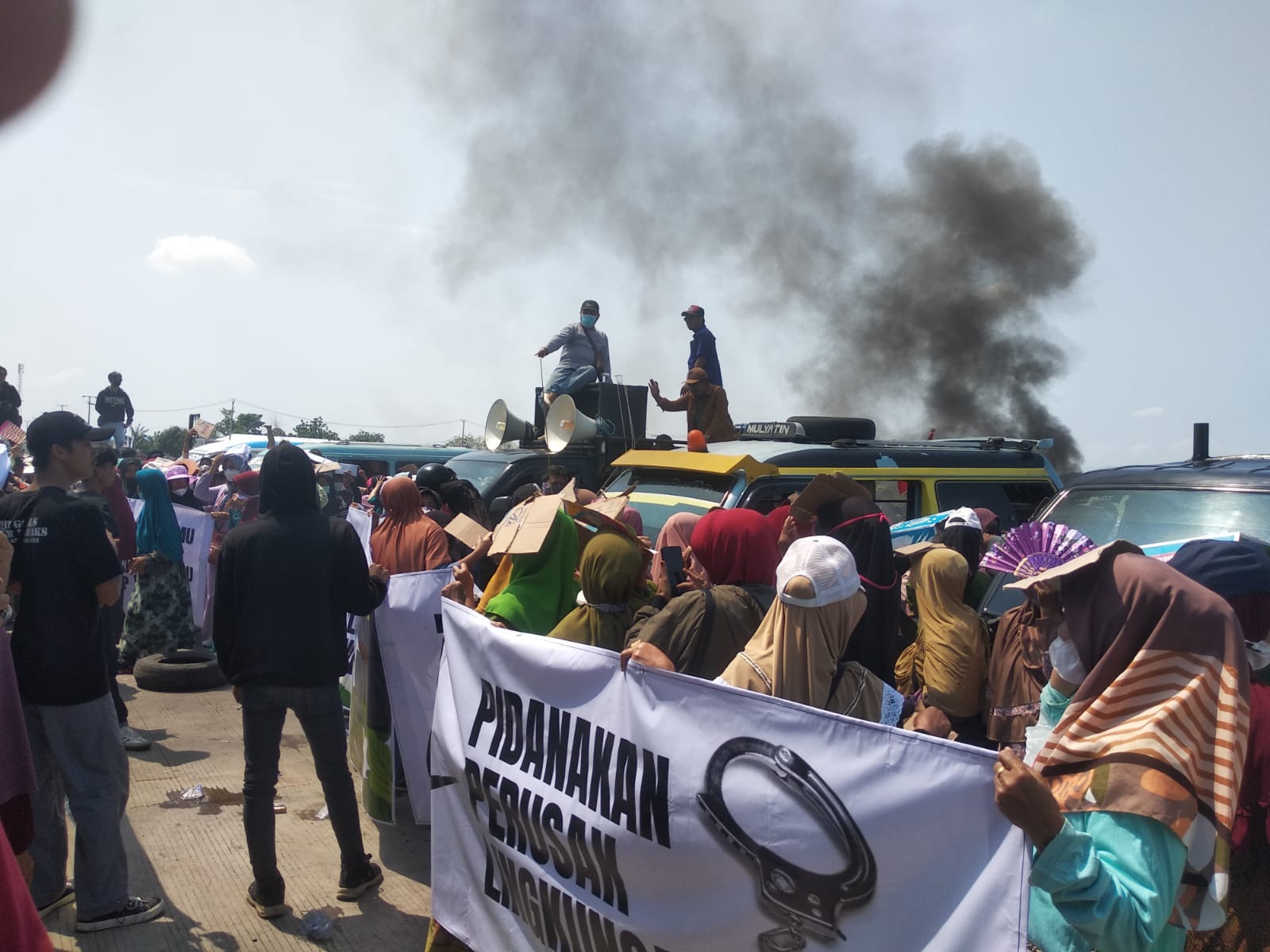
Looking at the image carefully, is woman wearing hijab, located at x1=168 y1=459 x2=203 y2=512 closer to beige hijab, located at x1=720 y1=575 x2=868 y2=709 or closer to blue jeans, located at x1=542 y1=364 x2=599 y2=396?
blue jeans, located at x1=542 y1=364 x2=599 y2=396

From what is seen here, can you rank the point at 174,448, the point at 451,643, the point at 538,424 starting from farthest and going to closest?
the point at 174,448 < the point at 538,424 < the point at 451,643

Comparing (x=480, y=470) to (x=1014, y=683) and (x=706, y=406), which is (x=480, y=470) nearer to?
(x=706, y=406)

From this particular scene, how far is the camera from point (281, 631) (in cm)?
400

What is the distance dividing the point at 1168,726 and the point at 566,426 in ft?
24.1

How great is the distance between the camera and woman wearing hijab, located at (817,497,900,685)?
377cm

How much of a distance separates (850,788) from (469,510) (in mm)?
4441

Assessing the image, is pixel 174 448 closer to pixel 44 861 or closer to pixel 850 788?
pixel 44 861

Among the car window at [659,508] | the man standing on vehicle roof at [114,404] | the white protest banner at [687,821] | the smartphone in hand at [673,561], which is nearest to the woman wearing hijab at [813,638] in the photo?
the white protest banner at [687,821]

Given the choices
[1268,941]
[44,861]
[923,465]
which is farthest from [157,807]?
[923,465]

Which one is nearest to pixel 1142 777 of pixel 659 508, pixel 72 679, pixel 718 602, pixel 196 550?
pixel 718 602

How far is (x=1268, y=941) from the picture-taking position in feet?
7.64

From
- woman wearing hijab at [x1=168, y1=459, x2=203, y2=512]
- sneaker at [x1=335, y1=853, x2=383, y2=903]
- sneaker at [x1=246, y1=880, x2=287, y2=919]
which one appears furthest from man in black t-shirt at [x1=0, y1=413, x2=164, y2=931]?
woman wearing hijab at [x1=168, y1=459, x2=203, y2=512]

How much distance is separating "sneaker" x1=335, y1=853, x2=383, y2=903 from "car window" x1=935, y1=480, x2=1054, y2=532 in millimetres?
4804

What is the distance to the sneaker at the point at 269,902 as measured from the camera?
4035mm
